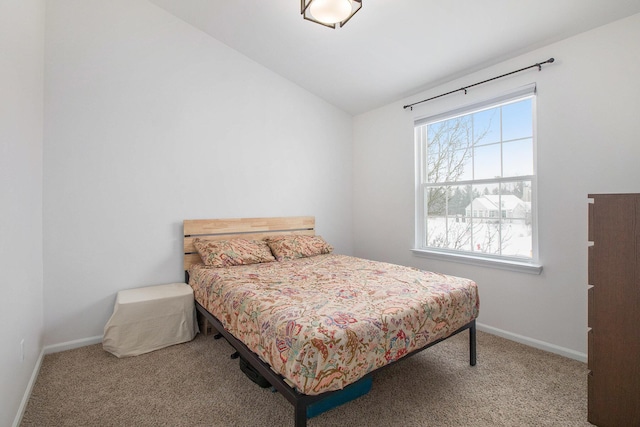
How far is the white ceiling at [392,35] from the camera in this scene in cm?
217

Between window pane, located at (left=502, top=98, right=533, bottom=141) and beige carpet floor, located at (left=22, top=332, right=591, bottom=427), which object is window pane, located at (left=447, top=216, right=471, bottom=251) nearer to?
window pane, located at (left=502, top=98, right=533, bottom=141)

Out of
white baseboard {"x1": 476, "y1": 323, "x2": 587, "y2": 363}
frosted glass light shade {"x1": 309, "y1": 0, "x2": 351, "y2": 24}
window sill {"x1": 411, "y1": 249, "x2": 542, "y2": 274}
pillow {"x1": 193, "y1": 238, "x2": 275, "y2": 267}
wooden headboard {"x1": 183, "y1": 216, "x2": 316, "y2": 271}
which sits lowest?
white baseboard {"x1": 476, "y1": 323, "x2": 587, "y2": 363}

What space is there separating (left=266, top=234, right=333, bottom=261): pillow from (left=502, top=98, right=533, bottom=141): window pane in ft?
7.26

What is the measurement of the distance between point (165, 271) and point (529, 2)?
3.77 m

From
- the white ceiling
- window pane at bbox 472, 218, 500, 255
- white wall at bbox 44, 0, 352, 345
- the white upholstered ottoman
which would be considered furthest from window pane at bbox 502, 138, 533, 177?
the white upholstered ottoman

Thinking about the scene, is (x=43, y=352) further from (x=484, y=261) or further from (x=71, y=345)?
(x=484, y=261)

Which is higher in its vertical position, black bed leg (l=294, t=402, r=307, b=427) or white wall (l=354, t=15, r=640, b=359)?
white wall (l=354, t=15, r=640, b=359)

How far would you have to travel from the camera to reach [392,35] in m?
2.63

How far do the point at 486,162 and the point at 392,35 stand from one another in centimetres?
152

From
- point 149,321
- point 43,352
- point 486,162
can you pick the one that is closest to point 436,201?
point 486,162

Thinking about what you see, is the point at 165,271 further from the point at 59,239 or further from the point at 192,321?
the point at 59,239

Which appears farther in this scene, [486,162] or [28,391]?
[486,162]

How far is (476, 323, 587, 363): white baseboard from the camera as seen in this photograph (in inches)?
89.9

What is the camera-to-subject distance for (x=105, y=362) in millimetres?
2248
